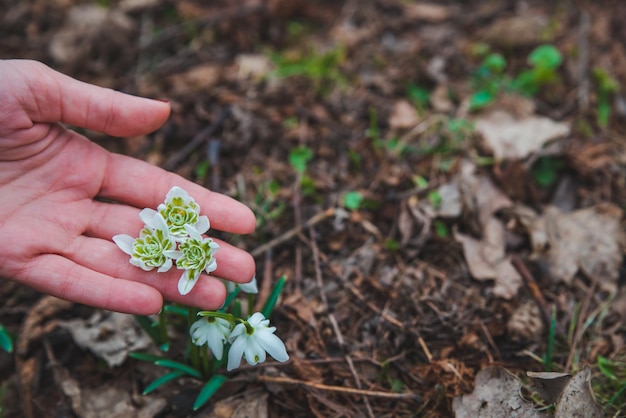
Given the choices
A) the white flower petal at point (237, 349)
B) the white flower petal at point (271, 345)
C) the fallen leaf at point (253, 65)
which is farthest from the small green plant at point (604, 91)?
the white flower petal at point (237, 349)

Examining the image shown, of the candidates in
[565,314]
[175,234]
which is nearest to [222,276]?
[175,234]

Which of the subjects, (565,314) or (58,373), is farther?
(565,314)

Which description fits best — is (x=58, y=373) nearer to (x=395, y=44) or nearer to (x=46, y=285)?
(x=46, y=285)

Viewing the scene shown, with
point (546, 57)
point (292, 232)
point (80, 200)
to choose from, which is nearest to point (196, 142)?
point (292, 232)

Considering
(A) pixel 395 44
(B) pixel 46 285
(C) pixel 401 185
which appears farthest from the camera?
(A) pixel 395 44

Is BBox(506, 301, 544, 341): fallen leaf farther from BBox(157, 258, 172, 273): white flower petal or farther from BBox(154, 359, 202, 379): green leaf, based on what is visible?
BBox(157, 258, 172, 273): white flower petal

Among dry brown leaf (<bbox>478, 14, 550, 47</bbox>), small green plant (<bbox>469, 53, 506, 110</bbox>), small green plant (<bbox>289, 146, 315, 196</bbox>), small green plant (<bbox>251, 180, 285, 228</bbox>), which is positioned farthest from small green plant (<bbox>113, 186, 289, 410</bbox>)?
dry brown leaf (<bbox>478, 14, 550, 47</bbox>)

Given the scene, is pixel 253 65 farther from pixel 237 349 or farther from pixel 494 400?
pixel 494 400

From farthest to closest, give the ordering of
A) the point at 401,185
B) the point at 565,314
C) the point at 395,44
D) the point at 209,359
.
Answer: the point at 395,44 → the point at 401,185 → the point at 565,314 → the point at 209,359
